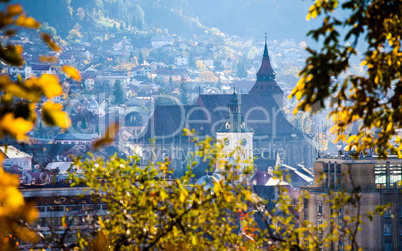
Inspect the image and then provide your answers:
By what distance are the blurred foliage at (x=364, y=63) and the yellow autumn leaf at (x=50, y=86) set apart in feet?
7.49

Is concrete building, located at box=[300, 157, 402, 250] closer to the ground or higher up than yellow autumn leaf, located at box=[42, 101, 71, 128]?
closer to the ground

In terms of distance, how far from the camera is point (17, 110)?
3.03 meters

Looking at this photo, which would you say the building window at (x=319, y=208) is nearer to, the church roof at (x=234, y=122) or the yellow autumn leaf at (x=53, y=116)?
the yellow autumn leaf at (x=53, y=116)

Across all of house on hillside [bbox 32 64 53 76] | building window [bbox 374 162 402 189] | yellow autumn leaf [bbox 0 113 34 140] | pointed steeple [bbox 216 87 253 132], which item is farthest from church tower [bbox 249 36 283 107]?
yellow autumn leaf [bbox 0 113 34 140]

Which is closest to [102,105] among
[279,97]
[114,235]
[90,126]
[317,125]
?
[90,126]

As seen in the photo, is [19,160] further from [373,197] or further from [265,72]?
[373,197]

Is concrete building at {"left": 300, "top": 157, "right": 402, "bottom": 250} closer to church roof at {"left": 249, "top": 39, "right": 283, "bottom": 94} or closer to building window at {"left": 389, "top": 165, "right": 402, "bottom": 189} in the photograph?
building window at {"left": 389, "top": 165, "right": 402, "bottom": 189}

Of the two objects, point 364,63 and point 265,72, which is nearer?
point 364,63

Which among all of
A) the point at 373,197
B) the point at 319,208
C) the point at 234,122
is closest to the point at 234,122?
the point at 234,122

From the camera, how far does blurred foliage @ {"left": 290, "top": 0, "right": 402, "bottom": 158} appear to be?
5.11m

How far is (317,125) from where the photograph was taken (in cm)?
17512

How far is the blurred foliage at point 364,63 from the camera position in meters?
5.11

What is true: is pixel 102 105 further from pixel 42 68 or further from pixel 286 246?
pixel 286 246

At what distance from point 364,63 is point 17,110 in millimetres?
3174
